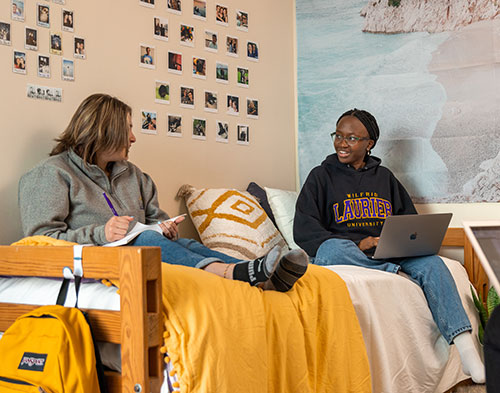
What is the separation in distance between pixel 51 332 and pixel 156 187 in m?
1.45

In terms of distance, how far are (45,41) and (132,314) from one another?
4.64 feet

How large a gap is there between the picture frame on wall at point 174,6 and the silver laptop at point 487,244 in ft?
6.84

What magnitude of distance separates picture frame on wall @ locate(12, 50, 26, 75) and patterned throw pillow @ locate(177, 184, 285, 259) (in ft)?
2.89

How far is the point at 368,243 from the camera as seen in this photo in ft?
8.09

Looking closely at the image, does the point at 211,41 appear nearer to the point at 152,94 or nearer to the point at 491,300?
the point at 152,94

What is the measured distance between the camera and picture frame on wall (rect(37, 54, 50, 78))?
2.21 m

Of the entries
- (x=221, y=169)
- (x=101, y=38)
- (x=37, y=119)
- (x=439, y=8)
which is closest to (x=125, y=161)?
(x=37, y=119)

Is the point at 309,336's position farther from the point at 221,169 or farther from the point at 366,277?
the point at 221,169

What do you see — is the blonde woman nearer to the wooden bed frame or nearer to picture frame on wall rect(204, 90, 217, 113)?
the wooden bed frame

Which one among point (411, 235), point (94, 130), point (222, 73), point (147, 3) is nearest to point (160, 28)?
point (147, 3)

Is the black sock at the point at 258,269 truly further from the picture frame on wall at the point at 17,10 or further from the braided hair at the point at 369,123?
the braided hair at the point at 369,123

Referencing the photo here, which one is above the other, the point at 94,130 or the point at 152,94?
the point at 152,94

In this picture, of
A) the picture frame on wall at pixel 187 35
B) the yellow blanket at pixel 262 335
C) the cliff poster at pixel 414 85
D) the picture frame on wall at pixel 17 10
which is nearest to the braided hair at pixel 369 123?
the cliff poster at pixel 414 85

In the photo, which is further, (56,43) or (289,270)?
(56,43)
